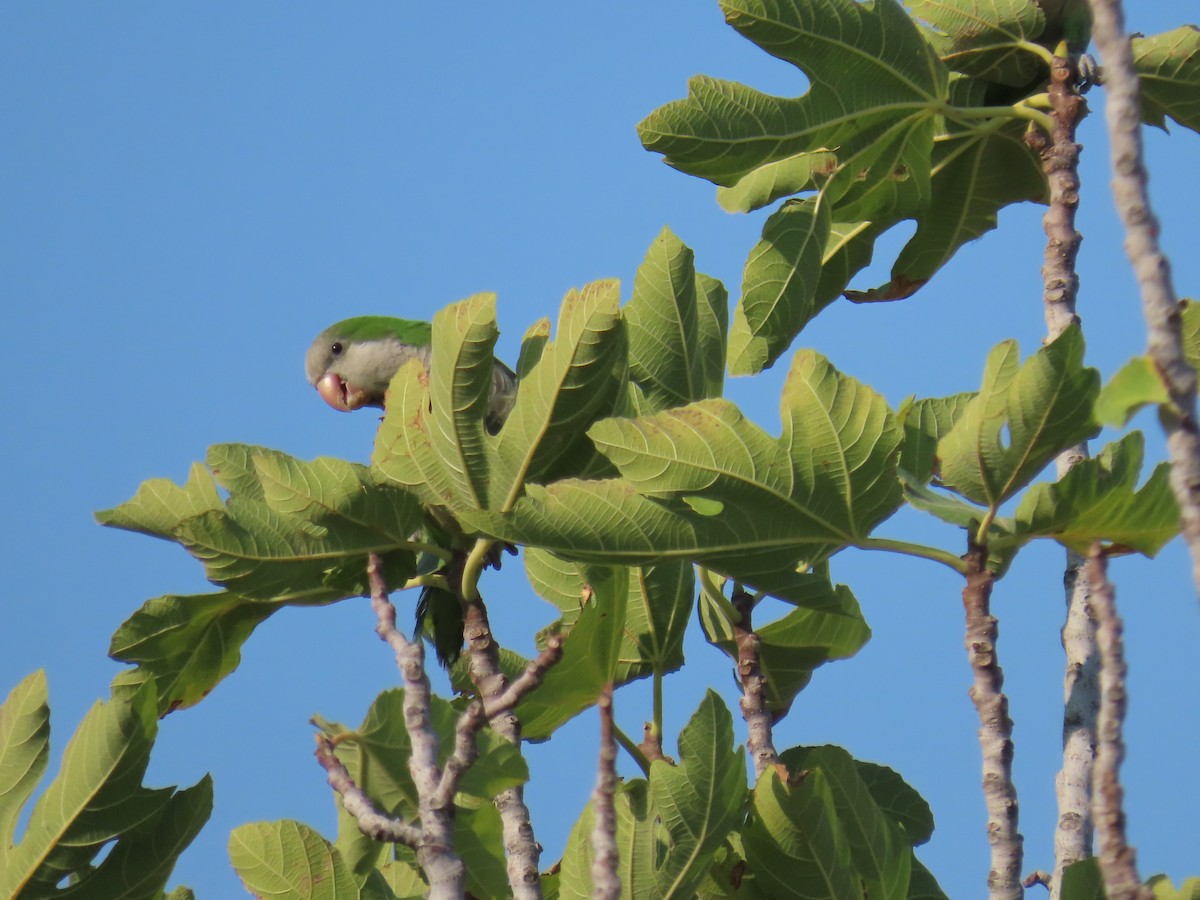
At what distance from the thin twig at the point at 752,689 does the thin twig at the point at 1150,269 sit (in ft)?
6.12

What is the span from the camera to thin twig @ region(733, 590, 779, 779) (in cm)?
318

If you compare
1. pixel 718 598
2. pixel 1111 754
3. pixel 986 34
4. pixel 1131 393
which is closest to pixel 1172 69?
pixel 986 34

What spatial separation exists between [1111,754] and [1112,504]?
3.81 ft

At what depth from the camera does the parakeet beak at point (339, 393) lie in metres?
6.31

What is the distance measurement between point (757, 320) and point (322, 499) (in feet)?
4.16

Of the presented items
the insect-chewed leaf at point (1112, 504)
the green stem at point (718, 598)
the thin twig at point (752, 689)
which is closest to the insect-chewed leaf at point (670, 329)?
the green stem at point (718, 598)

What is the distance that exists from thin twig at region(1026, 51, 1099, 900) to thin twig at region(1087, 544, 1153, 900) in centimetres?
142

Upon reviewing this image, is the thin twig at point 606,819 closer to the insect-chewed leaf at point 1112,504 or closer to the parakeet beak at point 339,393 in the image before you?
the insect-chewed leaf at point 1112,504

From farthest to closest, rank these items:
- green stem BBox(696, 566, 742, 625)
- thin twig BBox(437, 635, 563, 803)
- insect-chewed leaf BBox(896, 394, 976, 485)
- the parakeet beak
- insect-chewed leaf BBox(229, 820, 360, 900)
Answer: the parakeet beak < green stem BBox(696, 566, 742, 625) < insect-chewed leaf BBox(896, 394, 976, 485) < insect-chewed leaf BBox(229, 820, 360, 900) < thin twig BBox(437, 635, 563, 803)

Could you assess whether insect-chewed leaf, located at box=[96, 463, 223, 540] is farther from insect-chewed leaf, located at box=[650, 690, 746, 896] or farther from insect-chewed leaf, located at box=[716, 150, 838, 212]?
insect-chewed leaf, located at box=[716, 150, 838, 212]

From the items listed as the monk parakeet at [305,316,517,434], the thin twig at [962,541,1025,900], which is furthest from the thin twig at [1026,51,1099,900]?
the monk parakeet at [305,316,517,434]

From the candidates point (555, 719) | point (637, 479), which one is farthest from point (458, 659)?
point (637, 479)

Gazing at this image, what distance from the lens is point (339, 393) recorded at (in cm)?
647

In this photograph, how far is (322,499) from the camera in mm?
2857
